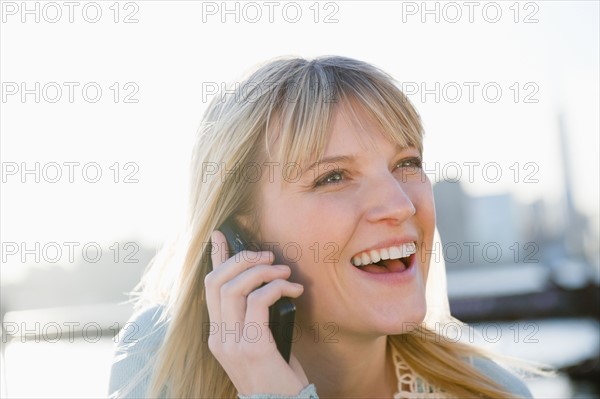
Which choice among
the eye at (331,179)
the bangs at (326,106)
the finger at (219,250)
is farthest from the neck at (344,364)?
the bangs at (326,106)

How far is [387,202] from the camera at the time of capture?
8.34 ft

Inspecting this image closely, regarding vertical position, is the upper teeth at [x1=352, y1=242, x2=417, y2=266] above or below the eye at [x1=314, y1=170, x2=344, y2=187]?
below

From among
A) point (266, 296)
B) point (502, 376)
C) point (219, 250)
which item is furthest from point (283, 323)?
point (502, 376)

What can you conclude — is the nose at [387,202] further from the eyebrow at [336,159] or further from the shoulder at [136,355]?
the shoulder at [136,355]

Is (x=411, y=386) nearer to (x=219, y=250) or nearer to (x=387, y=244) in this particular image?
(x=387, y=244)

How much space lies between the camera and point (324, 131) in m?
2.63

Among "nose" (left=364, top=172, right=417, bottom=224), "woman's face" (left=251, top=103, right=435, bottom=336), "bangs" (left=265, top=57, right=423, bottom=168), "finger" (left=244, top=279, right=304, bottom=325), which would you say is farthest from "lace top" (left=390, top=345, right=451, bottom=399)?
"bangs" (left=265, top=57, right=423, bottom=168)

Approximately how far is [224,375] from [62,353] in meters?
14.9

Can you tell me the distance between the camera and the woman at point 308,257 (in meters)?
2.56

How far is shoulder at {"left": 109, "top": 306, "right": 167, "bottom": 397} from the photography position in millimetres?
2869

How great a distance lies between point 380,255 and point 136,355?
116 centimetres

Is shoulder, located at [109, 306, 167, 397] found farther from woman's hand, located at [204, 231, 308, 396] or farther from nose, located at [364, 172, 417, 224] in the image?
nose, located at [364, 172, 417, 224]

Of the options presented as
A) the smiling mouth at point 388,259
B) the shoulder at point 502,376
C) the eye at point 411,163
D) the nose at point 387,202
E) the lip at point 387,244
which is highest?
the eye at point 411,163

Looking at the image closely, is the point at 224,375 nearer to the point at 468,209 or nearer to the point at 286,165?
the point at 286,165
